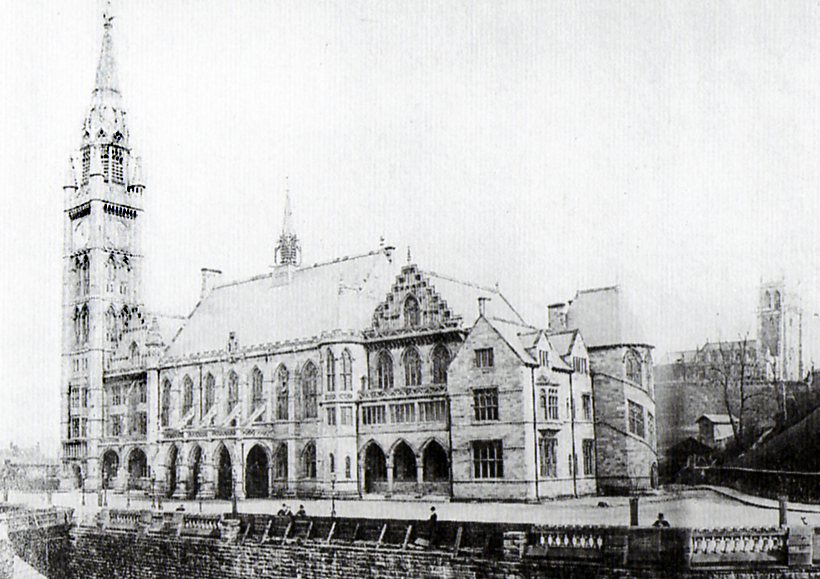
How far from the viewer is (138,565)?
37.2 metres

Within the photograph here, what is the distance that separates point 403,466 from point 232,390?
52.6 feet

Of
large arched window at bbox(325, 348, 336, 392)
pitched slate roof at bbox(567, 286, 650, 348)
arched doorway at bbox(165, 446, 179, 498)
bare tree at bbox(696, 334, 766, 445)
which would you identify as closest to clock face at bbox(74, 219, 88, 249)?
arched doorway at bbox(165, 446, 179, 498)

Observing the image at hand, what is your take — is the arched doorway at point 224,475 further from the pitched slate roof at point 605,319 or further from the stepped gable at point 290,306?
the pitched slate roof at point 605,319

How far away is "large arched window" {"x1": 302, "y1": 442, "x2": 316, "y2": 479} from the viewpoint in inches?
2060

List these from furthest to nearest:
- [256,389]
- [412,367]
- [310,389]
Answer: [256,389] < [310,389] < [412,367]

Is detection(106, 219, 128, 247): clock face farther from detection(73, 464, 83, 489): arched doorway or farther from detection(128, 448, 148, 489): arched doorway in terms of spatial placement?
detection(73, 464, 83, 489): arched doorway

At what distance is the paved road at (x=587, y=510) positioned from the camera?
3120 cm

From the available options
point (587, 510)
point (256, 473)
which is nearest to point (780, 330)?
point (587, 510)

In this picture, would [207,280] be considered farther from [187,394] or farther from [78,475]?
[78,475]

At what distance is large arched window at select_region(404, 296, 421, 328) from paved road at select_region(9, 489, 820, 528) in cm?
1047

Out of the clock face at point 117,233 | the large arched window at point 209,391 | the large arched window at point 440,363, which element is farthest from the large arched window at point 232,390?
the clock face at point 117,233

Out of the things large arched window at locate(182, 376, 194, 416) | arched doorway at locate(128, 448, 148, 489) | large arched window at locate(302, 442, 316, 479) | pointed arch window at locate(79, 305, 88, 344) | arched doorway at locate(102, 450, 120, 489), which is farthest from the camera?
pointed arch window at locate(79, 305, 88, 344)

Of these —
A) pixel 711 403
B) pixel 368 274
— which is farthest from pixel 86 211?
pixel 711 403

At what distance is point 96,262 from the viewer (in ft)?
226
